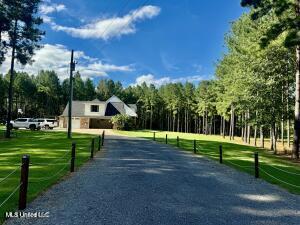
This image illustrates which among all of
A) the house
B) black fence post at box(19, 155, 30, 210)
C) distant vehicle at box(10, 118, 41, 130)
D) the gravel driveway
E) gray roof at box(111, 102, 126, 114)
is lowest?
the gravel driveway

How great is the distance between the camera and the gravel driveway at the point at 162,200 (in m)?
7.29

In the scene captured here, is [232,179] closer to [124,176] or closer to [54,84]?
[124,176]

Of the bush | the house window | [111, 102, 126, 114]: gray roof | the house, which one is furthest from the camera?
[111, 102, 126, 114]: gray roof

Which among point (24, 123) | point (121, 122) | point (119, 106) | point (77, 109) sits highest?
point (119, 106)

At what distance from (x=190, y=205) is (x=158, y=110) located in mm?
102691

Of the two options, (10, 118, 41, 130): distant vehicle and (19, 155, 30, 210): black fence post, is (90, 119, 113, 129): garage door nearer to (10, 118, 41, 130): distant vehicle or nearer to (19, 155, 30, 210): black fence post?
(10, 118, 41, 130): distant vehicle

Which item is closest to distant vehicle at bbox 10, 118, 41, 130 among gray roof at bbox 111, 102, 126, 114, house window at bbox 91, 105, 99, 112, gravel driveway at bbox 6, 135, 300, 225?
house window at bbox 91, 105, 99, 112

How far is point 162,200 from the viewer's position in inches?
351

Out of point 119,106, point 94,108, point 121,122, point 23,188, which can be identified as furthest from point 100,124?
point 23,188

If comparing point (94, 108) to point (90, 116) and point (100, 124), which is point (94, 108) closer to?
point (90, 116)

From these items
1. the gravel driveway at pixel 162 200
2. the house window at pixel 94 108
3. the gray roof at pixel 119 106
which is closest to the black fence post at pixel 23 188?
the gravel driveway at pixel 162 200

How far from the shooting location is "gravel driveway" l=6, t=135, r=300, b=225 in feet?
23.9

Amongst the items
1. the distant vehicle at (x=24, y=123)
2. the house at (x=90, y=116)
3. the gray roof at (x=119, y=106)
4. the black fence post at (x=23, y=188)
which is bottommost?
the black fence post at (x=23, y=188)

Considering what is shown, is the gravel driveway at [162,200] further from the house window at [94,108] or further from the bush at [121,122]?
the house window at [94,108]
